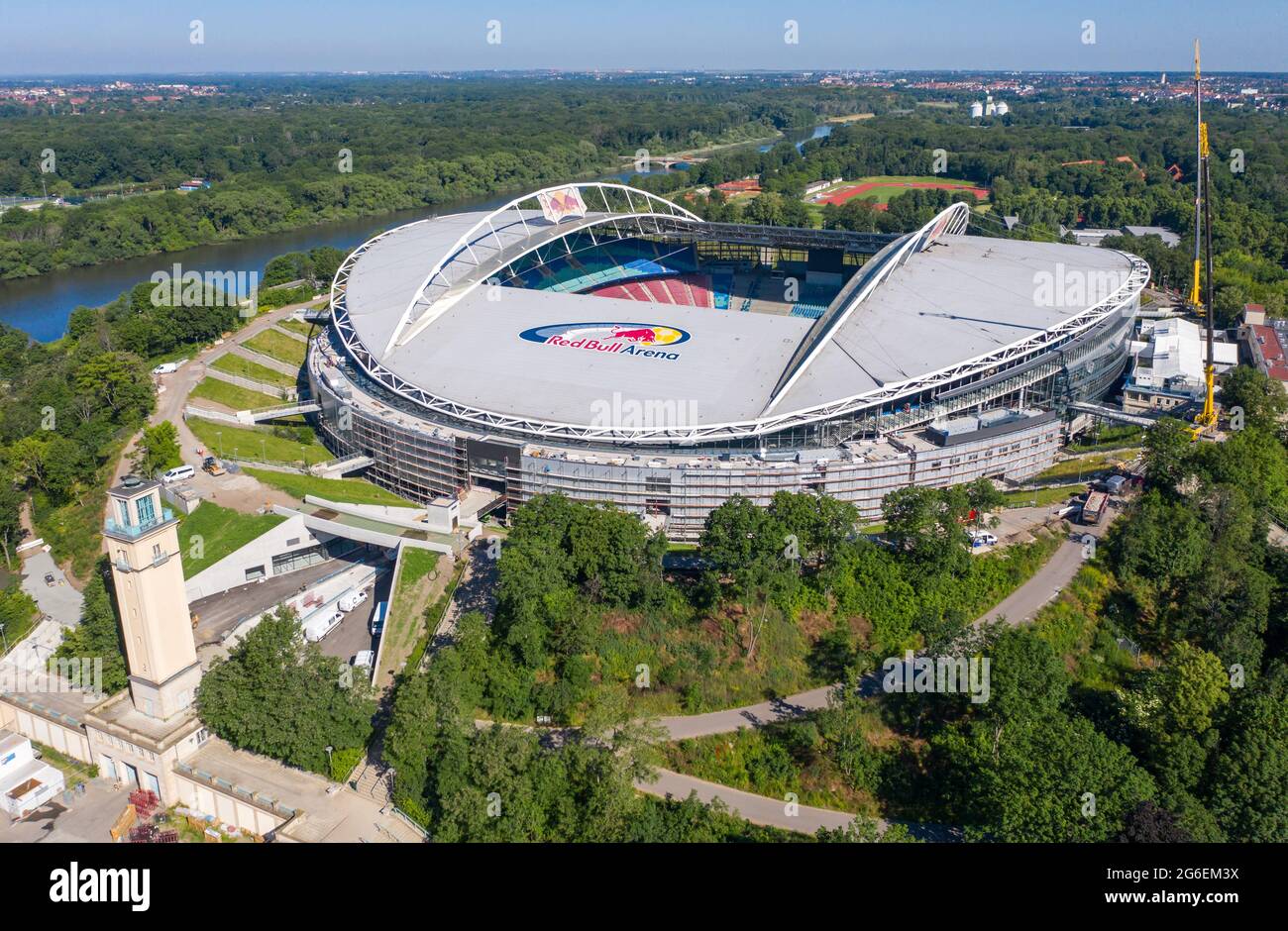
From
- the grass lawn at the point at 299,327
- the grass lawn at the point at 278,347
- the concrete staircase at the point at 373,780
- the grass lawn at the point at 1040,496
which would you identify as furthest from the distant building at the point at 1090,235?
the concrete staircase at the point at 373,780

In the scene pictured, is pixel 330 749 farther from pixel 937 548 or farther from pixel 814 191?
pixel 814 191

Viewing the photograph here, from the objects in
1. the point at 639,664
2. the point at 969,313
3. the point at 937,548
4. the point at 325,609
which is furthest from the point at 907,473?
the point at 325,609

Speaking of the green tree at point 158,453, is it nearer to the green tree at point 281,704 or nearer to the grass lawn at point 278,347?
the grass lawn at point 278,347

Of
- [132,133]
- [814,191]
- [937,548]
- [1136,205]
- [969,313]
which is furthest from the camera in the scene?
[132,133]

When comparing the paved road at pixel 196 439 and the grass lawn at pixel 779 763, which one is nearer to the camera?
the grass lawn at pixel 779 763

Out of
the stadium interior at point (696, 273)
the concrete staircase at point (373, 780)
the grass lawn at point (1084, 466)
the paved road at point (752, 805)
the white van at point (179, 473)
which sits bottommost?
the paved road at point (752, 805)

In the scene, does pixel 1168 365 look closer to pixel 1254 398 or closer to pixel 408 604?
pixel 1254 398
